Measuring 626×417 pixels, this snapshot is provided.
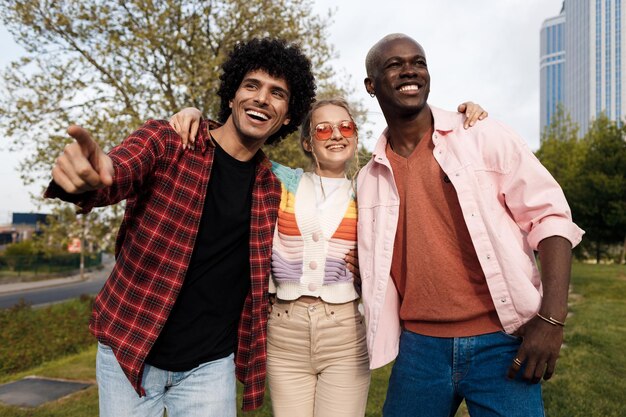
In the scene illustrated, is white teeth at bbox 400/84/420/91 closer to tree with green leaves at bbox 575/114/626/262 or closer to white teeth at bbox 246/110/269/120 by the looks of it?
white teeth at bbox 246/110/269/120

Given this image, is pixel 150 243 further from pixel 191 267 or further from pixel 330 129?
pixel 330 129

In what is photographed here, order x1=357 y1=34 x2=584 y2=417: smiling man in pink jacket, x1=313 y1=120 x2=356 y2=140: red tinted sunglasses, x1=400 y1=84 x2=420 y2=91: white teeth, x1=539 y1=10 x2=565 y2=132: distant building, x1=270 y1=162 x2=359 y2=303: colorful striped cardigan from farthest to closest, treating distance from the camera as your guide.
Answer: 1. x1=539 y1=10 x2=565 y2=132: distant building
2. x1=313 y1=120 x2=356 y2=140: red tinted sunglasses
3. x1=270 y1=162 x2=359 y2=303: colorful striped cardigan
4. x1=400 y1=84 x2=420 y2=91: white teeth
5. x1=357 y1=34 x2=584 y2=417: smiling man in pink jacket

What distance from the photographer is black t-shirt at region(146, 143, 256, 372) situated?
251cm

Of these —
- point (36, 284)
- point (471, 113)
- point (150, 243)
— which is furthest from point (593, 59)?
point (150, 243)

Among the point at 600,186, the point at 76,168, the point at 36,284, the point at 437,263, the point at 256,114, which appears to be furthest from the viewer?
the point at 36,284

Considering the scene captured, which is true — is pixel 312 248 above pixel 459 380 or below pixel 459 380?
above

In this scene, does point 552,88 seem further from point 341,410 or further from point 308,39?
point 341,410

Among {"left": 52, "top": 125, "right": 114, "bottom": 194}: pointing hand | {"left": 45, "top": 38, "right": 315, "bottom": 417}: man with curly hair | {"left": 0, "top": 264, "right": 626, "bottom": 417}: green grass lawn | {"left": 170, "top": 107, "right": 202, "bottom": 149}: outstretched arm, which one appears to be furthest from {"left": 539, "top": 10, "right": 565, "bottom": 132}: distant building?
{"left": 52, "top": 125, "right": 114, "bottom": 194}: pointing hand

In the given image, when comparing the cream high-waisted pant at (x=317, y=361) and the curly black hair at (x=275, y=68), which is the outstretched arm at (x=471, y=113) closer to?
the curly black hair at (x=275, y=68)

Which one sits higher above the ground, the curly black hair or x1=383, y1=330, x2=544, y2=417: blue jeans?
the curly black hair

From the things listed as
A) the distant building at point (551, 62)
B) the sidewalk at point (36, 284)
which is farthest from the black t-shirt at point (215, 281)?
the distant building at point (551, 62)

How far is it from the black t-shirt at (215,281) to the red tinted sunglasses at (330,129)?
2.12 feet

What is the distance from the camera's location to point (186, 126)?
260 cm

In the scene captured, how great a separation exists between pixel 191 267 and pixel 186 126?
29.0 inches
